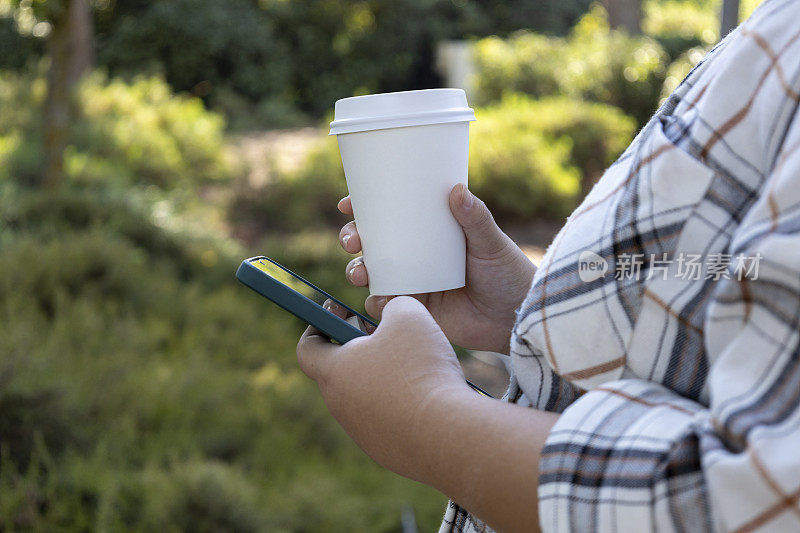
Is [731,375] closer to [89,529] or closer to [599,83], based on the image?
[89,529]

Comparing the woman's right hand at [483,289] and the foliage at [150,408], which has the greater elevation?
the woman's right hand at [483,289]

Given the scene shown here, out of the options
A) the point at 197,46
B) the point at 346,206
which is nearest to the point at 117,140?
the point at 197,46

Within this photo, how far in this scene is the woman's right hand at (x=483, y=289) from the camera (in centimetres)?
134

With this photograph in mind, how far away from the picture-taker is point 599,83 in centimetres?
1149

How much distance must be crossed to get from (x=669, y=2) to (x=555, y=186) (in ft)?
77.5

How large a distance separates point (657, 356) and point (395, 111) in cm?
58

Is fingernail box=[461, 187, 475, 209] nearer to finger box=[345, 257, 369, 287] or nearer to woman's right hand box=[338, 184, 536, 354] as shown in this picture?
woman's right hand box=[338, 184, 536, 354]

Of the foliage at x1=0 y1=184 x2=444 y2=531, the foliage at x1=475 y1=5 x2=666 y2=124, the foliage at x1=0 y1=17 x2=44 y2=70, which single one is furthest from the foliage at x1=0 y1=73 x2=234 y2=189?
the foliage at x1=475 y1=5 x2=666 y2=124

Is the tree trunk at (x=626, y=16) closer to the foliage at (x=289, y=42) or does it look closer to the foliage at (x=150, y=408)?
the foliage at (x=289, y=42)

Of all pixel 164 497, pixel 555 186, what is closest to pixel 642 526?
pixel 164 497

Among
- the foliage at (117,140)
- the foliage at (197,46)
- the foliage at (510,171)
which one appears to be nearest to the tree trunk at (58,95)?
the foliage at (117,140)

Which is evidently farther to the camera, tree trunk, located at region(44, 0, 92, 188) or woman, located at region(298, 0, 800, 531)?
tree trunk, located at region(44, 0, 92, 188)

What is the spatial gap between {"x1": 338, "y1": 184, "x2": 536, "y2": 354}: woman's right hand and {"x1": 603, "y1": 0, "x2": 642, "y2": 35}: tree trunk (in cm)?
1640

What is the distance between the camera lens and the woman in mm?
620
